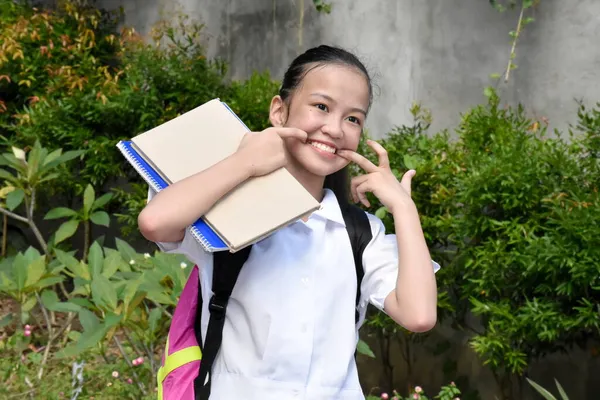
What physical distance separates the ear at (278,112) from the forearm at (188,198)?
307 millimetres

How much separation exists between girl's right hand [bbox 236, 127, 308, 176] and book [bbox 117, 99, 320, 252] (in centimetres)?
2

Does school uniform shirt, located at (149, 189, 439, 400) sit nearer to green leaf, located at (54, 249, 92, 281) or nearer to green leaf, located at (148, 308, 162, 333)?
green leaf, located at (148, 308, 162, 333)

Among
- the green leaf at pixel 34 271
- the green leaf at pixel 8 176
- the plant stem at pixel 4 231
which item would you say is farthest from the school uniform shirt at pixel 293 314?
the plant stem at pixel 4 231

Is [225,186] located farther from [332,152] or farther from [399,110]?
[399,110]

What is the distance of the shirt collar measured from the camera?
174cm

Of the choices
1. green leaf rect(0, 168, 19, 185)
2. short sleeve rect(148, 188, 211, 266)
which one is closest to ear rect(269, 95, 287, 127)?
short sleeve rect(148, 188, 211, 266)

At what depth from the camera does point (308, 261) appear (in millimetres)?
1664

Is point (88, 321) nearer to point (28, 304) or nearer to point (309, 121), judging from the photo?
point (28, 304)

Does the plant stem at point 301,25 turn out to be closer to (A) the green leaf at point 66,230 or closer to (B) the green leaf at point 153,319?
(A) the green leaf at point 66,230

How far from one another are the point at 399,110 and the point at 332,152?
2542mm

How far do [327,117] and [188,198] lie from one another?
1.15 ft

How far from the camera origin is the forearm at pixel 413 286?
160 centimetres

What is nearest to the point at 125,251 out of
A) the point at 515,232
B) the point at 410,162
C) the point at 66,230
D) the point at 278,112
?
the point at 66,230

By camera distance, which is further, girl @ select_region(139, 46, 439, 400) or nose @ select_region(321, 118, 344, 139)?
nose @ select_region(321, 118, 344, 139)
